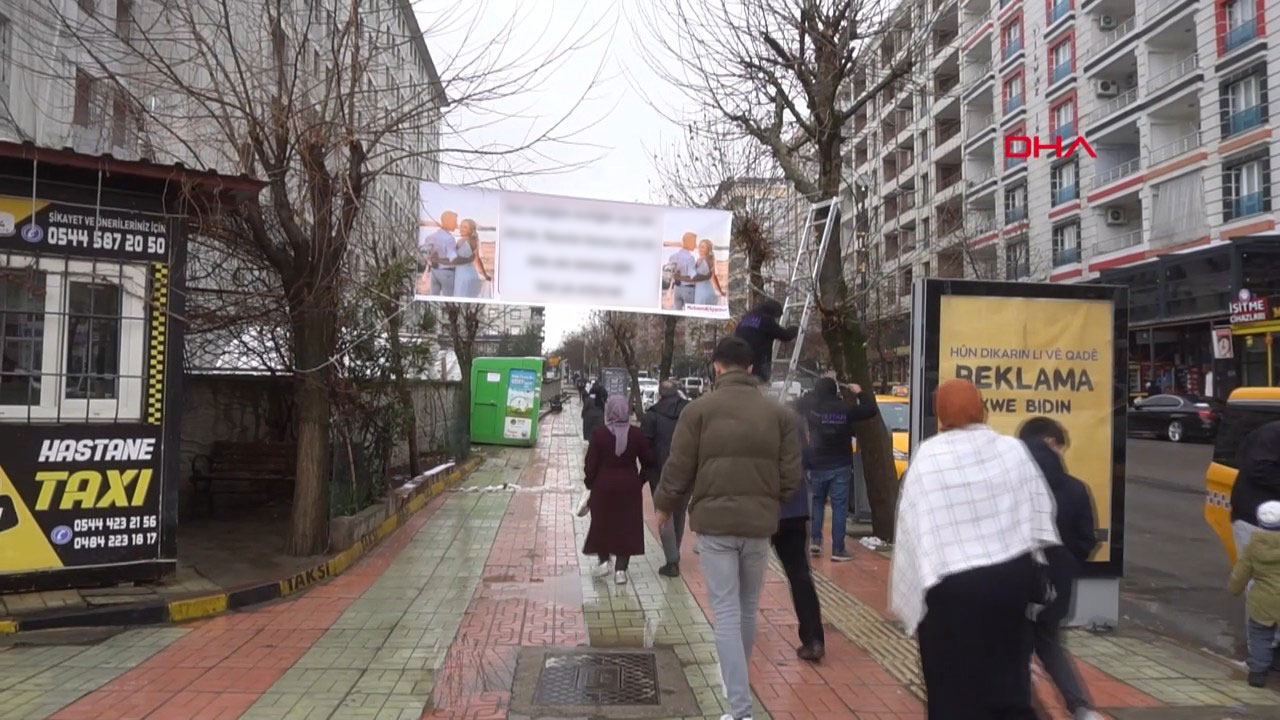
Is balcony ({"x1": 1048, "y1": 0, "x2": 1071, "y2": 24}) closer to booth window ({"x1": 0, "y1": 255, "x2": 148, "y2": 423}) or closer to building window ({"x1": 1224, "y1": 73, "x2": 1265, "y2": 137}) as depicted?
building window ({"x1": 1224, "y1": 73, "x2": 1265, "y2": 137})

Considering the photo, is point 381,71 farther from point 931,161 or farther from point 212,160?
point 931,161

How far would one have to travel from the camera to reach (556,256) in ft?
25.5

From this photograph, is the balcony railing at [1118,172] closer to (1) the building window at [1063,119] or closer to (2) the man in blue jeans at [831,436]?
(1) the building window at [1063,119]

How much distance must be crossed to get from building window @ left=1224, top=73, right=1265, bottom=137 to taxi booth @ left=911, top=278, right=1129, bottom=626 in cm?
2842

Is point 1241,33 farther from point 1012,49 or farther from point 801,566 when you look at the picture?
point 801,566

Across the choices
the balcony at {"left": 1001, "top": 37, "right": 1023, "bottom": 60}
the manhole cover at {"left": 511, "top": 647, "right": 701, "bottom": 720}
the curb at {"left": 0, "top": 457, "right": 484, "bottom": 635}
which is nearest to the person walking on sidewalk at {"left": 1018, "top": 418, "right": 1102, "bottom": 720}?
the manhole cover at {"left": 511, "top": 647, "right": 701, "bottom": 720}

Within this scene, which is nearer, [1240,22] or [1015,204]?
[1240,22]

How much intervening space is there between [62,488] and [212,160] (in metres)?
6.32

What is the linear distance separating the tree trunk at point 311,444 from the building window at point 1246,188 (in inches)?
1213

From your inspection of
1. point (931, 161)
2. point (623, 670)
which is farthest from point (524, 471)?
point (931, 161)

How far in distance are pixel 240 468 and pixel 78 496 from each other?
4.36m

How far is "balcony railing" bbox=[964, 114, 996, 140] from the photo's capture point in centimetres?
4778

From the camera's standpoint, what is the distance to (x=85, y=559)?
706 cm

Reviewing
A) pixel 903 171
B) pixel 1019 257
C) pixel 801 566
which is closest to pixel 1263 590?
pixel 801 566
